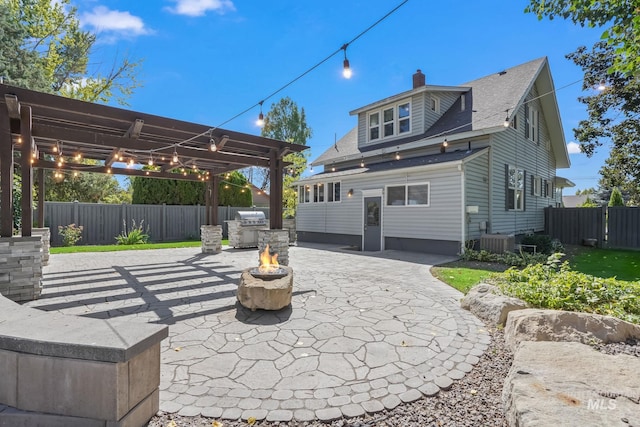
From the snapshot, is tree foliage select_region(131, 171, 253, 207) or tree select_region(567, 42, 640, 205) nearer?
tree select_region(567, 42, 640, 205)

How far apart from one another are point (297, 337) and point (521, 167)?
12968mm

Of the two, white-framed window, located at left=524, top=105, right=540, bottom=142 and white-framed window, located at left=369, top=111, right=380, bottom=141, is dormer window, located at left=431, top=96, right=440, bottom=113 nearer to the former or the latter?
white-framed window, located at left=369, top=111, right=380, bottom=141

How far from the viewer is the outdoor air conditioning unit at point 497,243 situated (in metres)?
9.41

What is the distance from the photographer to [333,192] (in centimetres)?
1398

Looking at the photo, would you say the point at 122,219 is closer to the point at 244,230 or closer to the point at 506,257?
the point at 244,230

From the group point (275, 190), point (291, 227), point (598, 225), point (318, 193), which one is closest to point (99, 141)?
point (275, 190)

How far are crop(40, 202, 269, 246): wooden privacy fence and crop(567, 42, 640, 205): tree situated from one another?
17827 mm

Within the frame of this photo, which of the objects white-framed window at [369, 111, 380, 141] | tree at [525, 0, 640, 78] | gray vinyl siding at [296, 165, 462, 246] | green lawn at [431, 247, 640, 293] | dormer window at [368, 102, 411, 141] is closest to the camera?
tree at [525, 0, 640, 78]

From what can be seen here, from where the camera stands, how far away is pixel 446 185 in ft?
32.8

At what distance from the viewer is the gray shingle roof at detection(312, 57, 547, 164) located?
34.9 feet

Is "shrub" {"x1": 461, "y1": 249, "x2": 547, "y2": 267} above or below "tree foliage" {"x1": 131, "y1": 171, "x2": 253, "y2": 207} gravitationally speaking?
below

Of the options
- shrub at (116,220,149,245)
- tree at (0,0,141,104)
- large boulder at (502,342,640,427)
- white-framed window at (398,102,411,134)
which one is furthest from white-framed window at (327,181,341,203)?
tree at (0,0,141,104)

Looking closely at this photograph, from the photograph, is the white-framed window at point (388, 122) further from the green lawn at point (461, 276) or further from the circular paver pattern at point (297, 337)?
the circular paver pattern at point (297, 337)

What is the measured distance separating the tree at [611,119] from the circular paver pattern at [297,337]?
12407 millimetres
